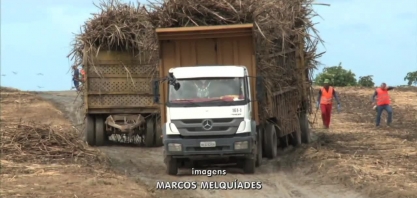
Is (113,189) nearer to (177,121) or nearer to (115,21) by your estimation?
(177,121)

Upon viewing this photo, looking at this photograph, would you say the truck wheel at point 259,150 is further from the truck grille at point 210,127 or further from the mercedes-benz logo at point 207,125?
the mercedes-benz logo at point 207,125

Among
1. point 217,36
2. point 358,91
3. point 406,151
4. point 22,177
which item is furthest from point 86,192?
A: point 358,91

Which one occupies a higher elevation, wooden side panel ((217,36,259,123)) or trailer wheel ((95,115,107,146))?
wooden side panel ((217,36,259,123))

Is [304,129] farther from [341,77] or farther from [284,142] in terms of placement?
[341,77]

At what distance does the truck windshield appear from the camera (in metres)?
16.1

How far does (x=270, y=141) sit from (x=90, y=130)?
18.6ft

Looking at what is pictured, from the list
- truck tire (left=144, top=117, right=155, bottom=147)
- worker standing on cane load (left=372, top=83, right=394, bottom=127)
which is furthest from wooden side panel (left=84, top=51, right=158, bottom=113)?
worker standing on cane load (left=372, top=83, right=394, bottom=127)

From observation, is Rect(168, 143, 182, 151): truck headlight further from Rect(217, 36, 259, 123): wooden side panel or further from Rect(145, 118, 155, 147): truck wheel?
Rect(145, 118, 155, 147): truck wheel

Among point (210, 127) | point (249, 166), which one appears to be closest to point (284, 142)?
point (249, 166)

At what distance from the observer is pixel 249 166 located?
16656 millimetres

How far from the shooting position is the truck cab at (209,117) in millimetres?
15992

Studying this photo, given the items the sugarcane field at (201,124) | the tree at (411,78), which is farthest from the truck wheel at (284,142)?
the tree at (411,78)

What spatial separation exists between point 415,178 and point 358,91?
27.6 metres

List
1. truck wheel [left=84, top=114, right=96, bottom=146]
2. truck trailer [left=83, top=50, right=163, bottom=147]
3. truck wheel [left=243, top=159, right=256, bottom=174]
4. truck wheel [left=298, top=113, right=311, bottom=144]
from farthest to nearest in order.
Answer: truck wheel [left=298, top=113, right=311, bottom=144] → truck wheel [left=84, top=114, right=96, bottom=146] → truck trailer [left=83, top=50, right=163, bottom=147] → truck wheel [left=243, top=159, right=256, bottom=174]
